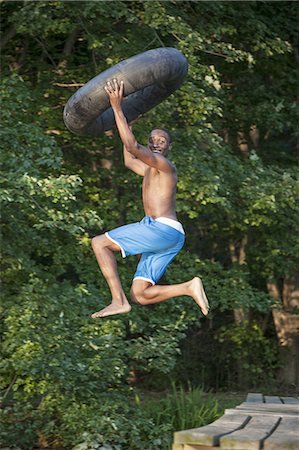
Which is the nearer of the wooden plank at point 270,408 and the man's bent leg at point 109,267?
the man's bent leg at point 109,267

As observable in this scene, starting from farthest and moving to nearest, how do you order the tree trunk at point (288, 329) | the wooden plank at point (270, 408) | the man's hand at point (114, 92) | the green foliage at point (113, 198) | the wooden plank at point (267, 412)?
the tree trunk at point (288, 329), the green foliage at point (113, 198), the wooden plank at point (270, 408), the wooden plank at point (267, 412), the man's hand at point (114, 92)

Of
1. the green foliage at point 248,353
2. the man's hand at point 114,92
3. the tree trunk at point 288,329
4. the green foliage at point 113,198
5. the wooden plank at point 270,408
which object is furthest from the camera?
the tree trunk at point 288,329

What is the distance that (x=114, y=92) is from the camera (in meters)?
5.73

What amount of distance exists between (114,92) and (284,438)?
6.74ft

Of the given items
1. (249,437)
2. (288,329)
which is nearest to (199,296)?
(249,437)

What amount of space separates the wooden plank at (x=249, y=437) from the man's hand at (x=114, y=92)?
189 centimetres

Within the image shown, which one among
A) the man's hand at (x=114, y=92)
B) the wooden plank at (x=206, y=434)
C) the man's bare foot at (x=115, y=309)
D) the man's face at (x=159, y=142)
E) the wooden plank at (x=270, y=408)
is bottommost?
the wooden plank at (x=270, y=408)

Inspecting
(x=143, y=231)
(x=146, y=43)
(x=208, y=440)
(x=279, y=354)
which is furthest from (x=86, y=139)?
(x=208, y=440)

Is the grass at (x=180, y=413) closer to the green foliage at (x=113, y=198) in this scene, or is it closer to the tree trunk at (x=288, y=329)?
the green foliage at (x=113, y=198)

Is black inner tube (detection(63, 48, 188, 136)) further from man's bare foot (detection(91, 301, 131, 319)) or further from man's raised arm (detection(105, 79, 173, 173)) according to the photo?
man's bare foot (detection(91, 301, 131, 319))

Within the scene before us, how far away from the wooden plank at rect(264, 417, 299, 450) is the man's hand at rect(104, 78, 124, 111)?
Answer: 198 cm

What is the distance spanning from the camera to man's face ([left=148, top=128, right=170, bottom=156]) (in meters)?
6.14

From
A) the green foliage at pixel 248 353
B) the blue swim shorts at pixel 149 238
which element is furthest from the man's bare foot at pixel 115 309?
the green foliage at pixel 248 353

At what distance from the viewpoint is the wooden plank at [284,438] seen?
5.36 meters
